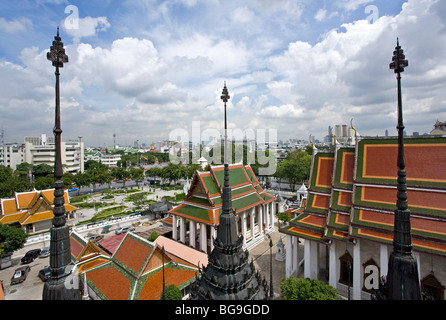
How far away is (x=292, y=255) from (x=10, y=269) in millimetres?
23111

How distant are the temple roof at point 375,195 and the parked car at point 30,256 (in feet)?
73.1

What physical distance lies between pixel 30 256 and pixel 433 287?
2926cm

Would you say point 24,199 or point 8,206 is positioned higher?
point 24,199

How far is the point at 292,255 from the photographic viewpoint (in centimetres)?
1552

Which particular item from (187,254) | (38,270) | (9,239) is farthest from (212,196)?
(9,239)

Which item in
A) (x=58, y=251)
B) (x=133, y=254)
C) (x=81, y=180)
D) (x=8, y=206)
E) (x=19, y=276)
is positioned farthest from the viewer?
(x=81, y=180)

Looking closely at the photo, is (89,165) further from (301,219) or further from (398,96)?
(398,96)

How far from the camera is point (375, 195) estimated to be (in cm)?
1295

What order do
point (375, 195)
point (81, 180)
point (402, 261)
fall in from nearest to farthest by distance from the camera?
point (402, 261) → point (375, 195) → point (81, 180)

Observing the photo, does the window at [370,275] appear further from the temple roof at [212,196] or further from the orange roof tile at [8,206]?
the orange roof tile at [8,206]

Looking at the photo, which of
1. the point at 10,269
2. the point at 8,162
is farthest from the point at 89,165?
the point at 10,269

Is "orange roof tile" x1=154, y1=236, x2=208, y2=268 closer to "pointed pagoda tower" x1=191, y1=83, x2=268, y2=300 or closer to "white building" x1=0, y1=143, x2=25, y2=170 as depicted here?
"pointed pagoda tower" x1=191, y1=83, x2=268, y2=300

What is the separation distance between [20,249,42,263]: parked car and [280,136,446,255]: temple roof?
22.3 metres

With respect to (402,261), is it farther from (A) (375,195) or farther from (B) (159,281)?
(B) (159,281)
